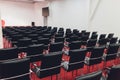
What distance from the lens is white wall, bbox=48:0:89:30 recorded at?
11.0m

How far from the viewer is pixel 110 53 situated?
4.21 m

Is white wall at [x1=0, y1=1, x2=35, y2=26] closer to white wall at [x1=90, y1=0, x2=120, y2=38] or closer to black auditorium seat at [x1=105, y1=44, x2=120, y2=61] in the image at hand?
white wall at [x1=90, y1=0, x2=120, y2=38]

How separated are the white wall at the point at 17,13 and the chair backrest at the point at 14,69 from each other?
56.9 feet

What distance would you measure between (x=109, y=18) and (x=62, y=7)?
245 inches

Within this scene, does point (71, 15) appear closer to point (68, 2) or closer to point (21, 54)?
point (68, 2)

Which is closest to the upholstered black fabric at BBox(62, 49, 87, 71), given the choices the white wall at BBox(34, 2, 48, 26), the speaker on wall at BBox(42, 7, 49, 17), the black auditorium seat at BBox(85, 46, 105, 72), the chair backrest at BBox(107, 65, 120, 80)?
the black auditorium seat at BBox(85, 46, 105, 72)

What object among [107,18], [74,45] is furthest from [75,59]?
[107,18]

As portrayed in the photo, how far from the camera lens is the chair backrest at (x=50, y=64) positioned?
301cm

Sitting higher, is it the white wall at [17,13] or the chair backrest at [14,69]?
the white wall at [17,13]

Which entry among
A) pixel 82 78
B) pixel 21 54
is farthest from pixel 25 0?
pixel 82 78

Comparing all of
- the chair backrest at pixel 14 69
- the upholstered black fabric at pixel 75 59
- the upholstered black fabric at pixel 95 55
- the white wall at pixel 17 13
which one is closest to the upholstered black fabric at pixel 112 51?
the upholstered black fabric at pixel 95 55

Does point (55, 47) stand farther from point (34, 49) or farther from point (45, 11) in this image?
point (45, 11)

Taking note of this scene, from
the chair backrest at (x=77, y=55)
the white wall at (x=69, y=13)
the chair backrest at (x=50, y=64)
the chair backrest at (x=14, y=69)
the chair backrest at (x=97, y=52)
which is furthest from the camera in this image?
the white wall at (x=69, y=13)

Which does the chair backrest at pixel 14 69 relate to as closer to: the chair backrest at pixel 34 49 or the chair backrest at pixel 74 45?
the chair backrest at pixel 34 49
